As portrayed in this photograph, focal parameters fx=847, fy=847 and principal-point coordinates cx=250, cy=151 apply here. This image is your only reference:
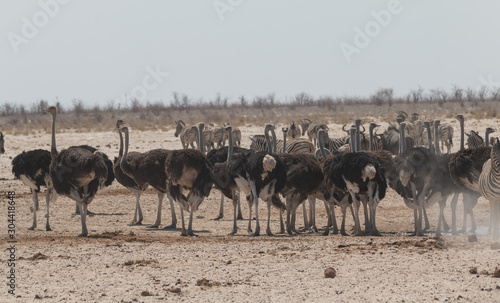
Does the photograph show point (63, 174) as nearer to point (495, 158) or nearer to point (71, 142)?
point (495, 158)

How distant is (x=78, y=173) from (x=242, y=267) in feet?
12.7

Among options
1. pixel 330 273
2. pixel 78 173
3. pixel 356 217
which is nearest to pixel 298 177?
pixel 356 217

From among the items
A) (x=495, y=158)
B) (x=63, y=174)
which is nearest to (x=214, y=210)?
(x=63, y=174)

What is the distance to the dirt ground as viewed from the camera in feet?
25.9

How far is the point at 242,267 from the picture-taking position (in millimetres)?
9188

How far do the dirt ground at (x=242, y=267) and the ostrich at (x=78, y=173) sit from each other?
2.08ft

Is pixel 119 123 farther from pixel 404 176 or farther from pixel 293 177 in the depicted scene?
pixel 404 176

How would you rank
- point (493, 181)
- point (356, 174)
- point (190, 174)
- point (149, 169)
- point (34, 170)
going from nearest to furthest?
1. point (493, 181)
2. point (356, 174)
3. point (190, 174)
4. point (34, 170)
5. point (149, 169)

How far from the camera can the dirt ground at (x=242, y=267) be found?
7895mm

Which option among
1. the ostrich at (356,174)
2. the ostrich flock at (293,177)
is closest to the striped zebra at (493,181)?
the ostrich flock at (293,177)

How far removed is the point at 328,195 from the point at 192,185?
6.88 feet

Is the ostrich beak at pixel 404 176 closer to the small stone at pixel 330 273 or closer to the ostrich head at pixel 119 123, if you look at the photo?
the small stone at pixel 330 273

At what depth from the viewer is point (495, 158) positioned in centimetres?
989

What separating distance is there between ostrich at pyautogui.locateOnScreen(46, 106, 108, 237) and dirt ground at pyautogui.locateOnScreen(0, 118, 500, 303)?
2.08ft
